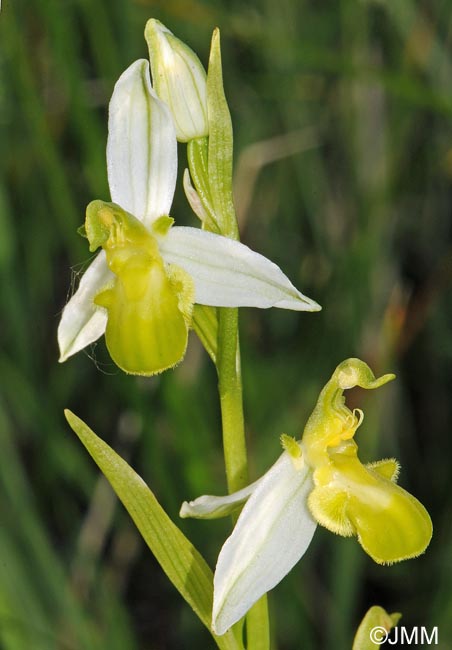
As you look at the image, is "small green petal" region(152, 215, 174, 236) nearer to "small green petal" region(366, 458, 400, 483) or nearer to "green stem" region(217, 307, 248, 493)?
"green stem" region(217, 307, 248, 493)

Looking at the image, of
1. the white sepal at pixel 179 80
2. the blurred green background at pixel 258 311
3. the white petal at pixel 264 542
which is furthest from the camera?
the blurred green background at pixel 258 311

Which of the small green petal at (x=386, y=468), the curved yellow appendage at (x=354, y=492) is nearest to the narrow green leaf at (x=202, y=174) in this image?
the curved yellow appendage at (x=354, y=492)

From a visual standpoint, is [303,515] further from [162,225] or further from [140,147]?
[140,147]

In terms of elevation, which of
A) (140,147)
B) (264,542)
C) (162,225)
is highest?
(140,147)

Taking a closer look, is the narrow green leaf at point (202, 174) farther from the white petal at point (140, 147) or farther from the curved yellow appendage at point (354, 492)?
the curved yellow appendage at point (354, 492)

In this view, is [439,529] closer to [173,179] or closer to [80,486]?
[80,486]

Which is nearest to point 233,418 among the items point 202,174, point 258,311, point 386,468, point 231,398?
point 231,398
